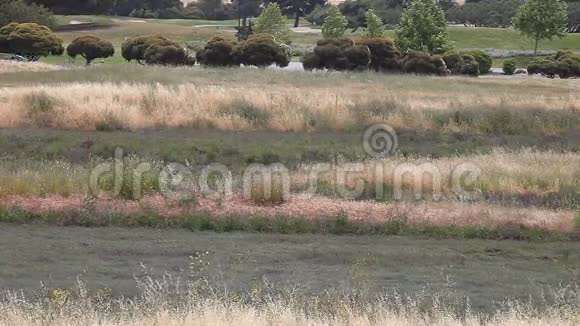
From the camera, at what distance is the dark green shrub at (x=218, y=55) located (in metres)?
53.3

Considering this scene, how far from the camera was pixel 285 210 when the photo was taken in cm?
1437

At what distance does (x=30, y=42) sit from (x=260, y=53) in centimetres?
1946

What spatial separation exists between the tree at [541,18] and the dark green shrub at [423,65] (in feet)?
102

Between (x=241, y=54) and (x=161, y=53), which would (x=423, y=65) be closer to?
(x=241, y=54)

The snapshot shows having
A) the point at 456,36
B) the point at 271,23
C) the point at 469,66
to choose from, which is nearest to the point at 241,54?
the point at 469,66

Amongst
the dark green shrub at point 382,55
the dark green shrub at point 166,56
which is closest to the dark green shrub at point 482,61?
the dark green shrub at point 382,55

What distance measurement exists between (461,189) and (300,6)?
13390 centimetres

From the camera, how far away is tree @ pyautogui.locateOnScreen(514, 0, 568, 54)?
260 feet

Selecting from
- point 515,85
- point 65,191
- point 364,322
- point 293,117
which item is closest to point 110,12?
point 515,85

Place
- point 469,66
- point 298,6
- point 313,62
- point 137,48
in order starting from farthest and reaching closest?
point 298,6 → point 469,66 → point 137,48 → point 313,62

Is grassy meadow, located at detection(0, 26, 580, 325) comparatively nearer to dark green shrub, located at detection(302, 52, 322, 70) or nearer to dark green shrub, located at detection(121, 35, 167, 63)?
dark green shrub, located at detection(302, 52, 322, 70)

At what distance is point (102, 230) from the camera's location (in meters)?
13.5

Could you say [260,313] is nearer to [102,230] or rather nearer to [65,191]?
[102,230]

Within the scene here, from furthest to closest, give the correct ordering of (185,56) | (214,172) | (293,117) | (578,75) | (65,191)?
(578,75) < (185,56) < (293,117) < (214,172) < (65,191)
